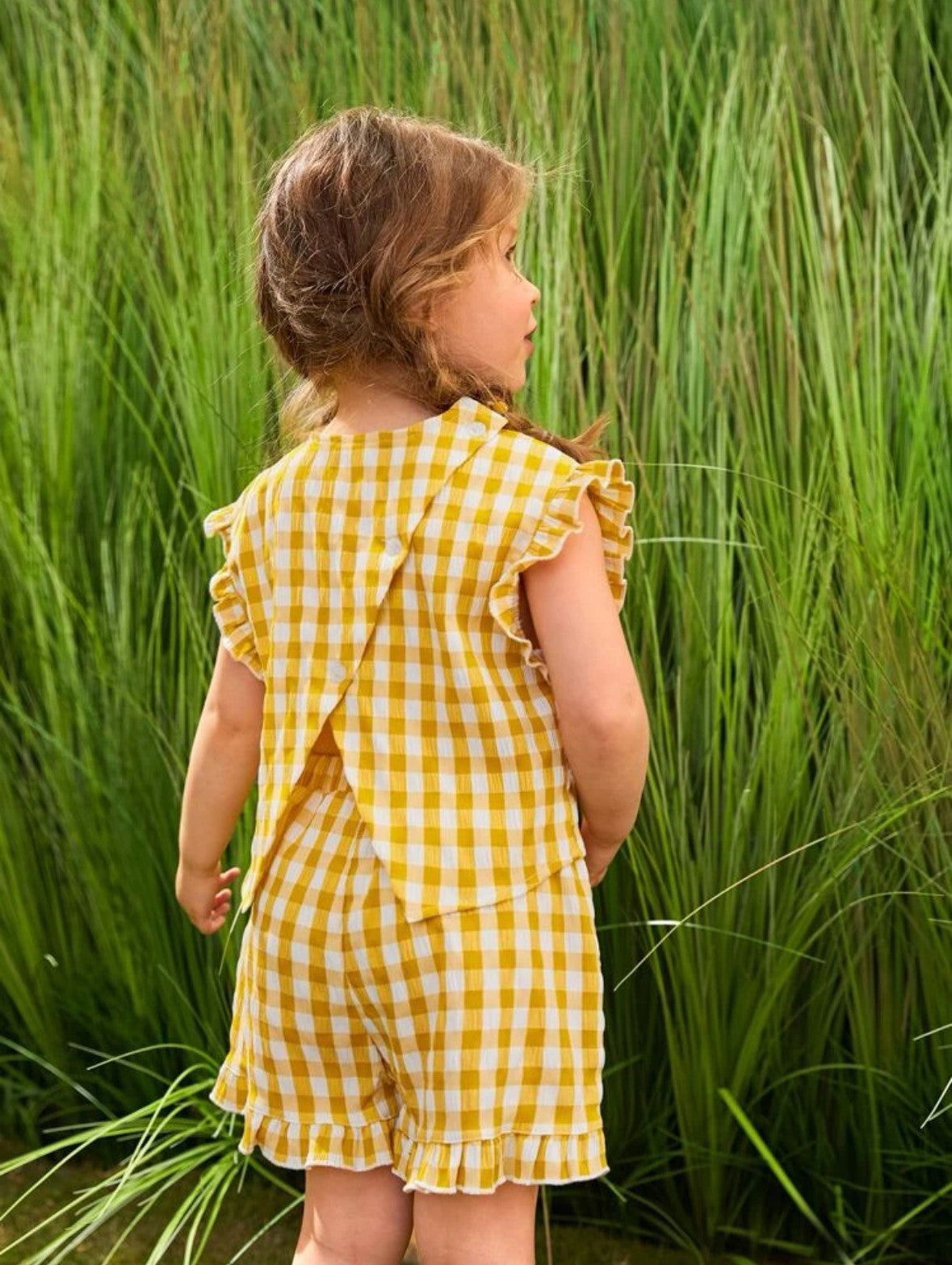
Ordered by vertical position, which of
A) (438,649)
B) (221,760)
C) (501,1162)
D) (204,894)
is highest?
(438,649)

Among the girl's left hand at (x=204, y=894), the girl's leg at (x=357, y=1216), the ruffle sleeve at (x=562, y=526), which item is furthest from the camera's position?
the girl's left hand at (x=204, y=894)

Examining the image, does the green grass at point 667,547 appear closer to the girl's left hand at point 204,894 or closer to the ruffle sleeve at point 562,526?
the girl's left hand at point 204,894

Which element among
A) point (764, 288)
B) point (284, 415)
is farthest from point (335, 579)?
point (764, 288)

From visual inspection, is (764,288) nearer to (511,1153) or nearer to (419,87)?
(419,87)

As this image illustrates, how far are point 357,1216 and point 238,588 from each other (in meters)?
0.61

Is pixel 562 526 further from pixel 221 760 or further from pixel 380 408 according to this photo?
pixel 221 760

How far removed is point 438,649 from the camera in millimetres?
1580

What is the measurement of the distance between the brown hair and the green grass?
65 cm

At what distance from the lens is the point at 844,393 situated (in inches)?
89.6

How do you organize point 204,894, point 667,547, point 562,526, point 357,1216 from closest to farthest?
point 562,526, point 357,1216, point 204,894, point 667,547

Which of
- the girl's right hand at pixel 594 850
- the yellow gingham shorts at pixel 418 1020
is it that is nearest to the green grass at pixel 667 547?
the girl's right hand at pixel 594 850

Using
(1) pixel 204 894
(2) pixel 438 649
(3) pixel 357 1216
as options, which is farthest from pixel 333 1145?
(2) pixel 438 649

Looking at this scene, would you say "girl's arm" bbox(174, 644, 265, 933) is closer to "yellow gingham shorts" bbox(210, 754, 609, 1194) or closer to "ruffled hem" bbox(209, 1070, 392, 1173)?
"yellow gingham shorts" bbox(210, 754, 609, 1194)

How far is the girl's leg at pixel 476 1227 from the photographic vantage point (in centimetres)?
157
